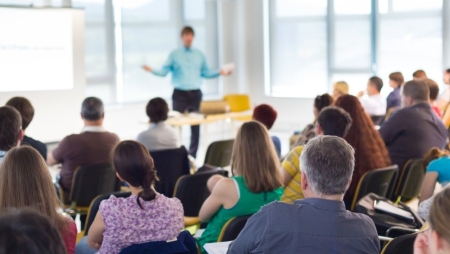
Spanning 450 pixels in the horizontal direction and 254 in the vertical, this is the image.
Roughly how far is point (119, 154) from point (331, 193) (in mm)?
1154

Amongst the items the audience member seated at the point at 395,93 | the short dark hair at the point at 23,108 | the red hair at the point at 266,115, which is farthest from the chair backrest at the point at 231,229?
the audience member seated at the point at 395,93

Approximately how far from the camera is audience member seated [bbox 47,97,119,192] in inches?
199

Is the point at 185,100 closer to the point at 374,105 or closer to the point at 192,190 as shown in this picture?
the point at 374,105

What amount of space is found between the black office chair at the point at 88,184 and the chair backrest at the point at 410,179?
7.14ft

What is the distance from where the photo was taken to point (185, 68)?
32.4 feet

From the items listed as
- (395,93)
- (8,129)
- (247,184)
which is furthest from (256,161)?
(395,93)

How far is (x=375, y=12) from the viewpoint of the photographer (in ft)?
37.8

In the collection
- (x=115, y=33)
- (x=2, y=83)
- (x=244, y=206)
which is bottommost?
(x=244, y=206)

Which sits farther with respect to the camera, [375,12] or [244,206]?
[375,12]

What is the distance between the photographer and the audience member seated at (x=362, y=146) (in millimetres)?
A: 4598

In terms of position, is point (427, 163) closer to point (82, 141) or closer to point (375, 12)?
point (82, 141)

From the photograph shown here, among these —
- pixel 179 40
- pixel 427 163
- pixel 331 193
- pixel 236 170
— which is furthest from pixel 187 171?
pixel 179 40

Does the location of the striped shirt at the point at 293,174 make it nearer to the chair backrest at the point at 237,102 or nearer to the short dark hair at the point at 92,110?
the short dark hair at the point at 92,110

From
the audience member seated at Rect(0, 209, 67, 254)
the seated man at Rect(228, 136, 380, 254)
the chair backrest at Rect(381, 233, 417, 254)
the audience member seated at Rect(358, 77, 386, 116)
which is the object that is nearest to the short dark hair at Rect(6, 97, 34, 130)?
the seated man at Rect(228, 136, 380, 254)
